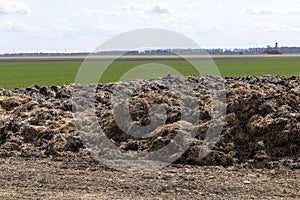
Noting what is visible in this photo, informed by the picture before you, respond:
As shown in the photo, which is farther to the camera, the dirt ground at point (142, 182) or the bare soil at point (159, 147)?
the bare soil at point (159, 147)

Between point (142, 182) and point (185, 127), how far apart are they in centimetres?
250

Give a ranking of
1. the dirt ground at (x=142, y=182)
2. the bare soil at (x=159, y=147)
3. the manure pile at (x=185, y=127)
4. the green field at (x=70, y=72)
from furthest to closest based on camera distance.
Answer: the green field at (x=70, y=72)
the manure pile at (x=185, y=127)
the bare soil at (x=159, y=147)
the dirt ground at (x=142, y=182)

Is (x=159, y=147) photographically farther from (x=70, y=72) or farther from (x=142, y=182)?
(x=70, y=72)

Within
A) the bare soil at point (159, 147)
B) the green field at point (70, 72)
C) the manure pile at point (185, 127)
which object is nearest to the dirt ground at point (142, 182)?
the bare soil at point (159, 147)

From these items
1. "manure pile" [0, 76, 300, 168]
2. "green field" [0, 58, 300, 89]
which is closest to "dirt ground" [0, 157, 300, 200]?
"manure pile" [0, 76, 300, 168]

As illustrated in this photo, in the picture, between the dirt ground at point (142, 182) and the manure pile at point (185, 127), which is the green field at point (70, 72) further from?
the dirt ground at point (142, 182)

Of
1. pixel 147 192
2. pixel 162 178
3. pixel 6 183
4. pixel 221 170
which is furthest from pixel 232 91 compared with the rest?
pixel 6 183

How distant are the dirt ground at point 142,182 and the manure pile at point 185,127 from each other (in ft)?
1.84

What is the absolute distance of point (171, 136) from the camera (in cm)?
1070

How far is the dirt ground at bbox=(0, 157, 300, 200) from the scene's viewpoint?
803 cm

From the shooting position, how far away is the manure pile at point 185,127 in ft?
33.5

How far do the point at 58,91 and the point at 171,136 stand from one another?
691 centimetres

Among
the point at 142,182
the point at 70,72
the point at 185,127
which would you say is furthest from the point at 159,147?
the point at 70,72

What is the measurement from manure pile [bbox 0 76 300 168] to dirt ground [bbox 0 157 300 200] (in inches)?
22.1
